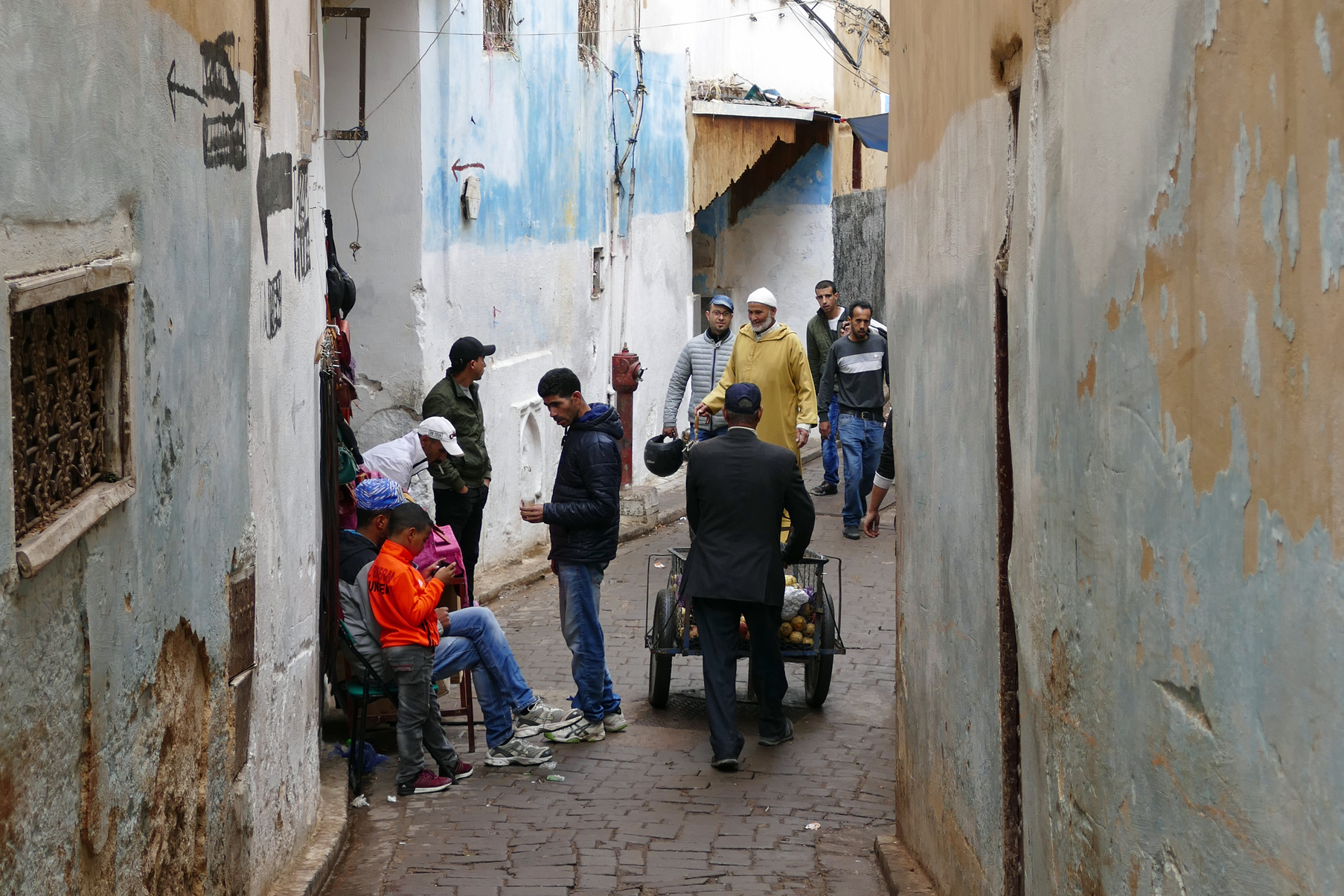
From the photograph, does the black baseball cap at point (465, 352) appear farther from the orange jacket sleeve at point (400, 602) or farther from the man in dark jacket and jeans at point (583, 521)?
the orange jacket sleeve at point (400, 602)

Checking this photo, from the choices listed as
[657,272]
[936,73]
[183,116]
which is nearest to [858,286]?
[657,272]

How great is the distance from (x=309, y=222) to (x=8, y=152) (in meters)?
3.21

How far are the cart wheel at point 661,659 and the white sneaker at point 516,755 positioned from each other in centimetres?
89

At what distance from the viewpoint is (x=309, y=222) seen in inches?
236

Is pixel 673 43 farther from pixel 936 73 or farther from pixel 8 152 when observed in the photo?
pixel 8 152

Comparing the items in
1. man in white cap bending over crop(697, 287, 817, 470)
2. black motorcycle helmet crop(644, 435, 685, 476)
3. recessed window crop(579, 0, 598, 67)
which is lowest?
black motorcycle helmet crop(644, 435, 685, 476)

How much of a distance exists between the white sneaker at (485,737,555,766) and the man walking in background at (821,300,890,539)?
5.66 metres

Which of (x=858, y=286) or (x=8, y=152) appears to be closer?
(x=8, y=152)

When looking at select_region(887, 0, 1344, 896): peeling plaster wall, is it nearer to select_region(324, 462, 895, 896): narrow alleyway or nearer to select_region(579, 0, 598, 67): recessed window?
select_region(324, 462, 895, 896): narrow alleyway

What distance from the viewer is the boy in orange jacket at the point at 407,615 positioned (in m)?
6.28

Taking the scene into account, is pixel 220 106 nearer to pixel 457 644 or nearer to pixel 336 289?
pixel 336 289

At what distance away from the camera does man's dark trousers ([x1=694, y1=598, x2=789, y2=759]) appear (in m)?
6.98

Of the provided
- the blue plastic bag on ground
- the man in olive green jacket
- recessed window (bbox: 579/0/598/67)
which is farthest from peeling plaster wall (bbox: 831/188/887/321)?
the blue plastic bag on ground

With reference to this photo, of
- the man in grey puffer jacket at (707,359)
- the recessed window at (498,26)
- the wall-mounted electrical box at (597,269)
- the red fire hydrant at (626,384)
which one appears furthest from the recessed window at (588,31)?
the man in grey puffer jacket at (707,359)
